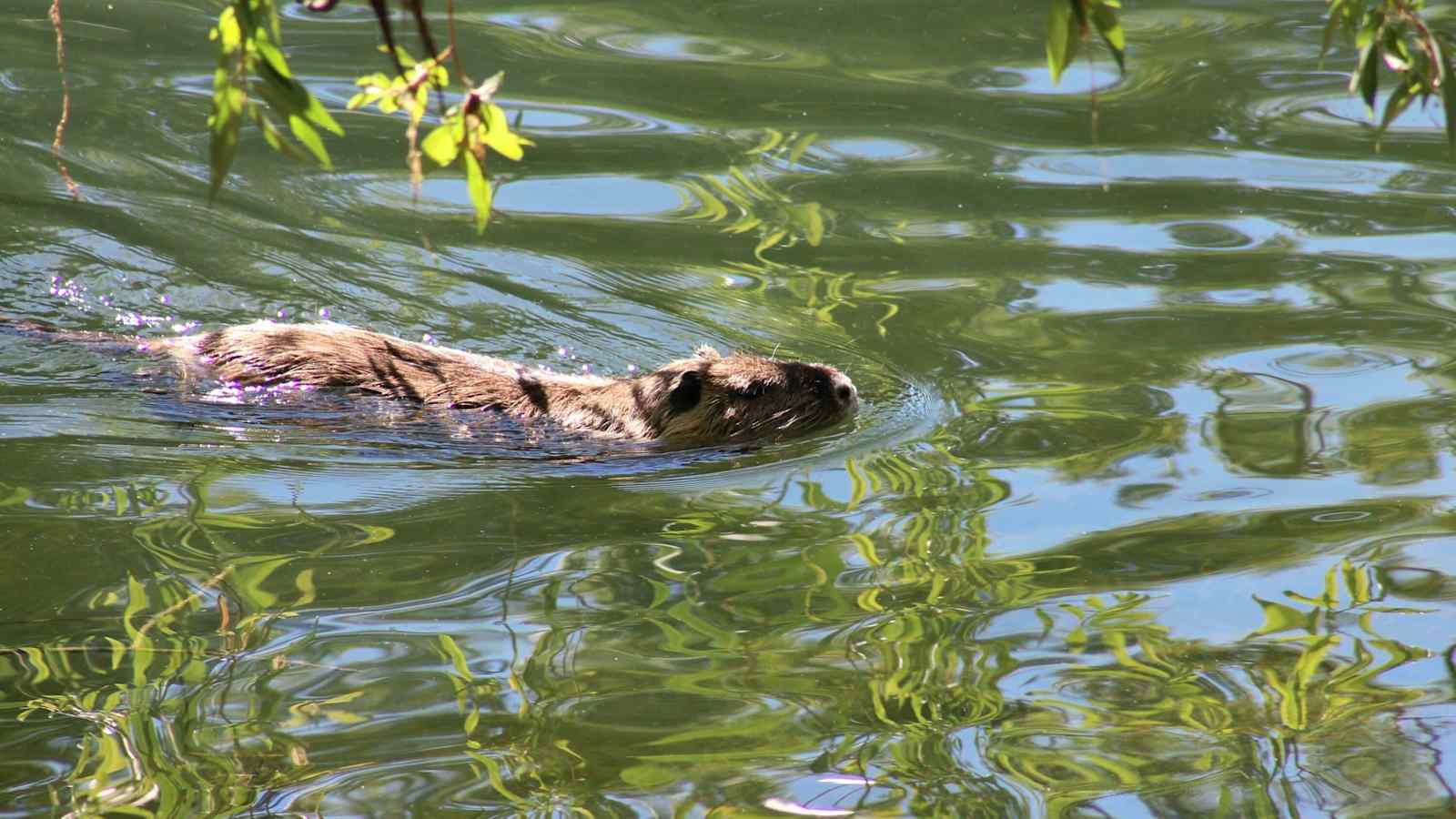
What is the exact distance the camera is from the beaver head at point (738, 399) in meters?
6.09

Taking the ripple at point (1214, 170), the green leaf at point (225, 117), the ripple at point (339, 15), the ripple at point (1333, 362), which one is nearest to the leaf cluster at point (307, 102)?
the green leaf at point (225, 117)

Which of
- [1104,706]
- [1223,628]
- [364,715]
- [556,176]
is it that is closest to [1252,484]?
[1223,628]

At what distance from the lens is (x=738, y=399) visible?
622 centimetres

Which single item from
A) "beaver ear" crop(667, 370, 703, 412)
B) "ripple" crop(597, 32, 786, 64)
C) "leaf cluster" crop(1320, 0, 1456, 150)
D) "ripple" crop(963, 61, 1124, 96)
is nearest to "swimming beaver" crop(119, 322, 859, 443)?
"beaver ear" crop(667, 370, 703, 412)

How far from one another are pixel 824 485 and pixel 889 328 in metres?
1.57

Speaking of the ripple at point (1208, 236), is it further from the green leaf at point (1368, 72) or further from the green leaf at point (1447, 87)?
the green leaf at point (1447, 87)

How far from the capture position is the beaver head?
6.09m

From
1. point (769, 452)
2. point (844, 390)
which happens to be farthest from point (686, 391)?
point (844, 390)

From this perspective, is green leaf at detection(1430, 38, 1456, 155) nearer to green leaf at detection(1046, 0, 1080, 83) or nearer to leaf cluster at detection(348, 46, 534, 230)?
green leaf at detection(1046, 0, 1080, 83)

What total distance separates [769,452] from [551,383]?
3.08ft

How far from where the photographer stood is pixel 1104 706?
371 cm

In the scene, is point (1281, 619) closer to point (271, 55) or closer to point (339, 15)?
point (271, 55)

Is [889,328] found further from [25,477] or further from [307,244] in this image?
[25,477]

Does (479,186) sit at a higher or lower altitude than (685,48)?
higher
